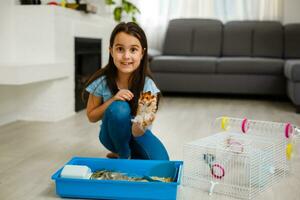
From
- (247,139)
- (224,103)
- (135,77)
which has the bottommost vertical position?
(224,103)

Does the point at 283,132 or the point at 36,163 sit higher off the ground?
the point at 283,132

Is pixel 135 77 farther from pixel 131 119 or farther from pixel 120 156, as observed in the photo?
pixel 120 156

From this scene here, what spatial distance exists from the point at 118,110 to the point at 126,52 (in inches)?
8.8

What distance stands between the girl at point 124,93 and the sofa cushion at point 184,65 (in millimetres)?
2326

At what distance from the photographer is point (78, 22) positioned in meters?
2.98

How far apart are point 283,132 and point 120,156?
667mm

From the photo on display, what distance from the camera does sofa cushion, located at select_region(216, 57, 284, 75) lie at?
3788 millimetres

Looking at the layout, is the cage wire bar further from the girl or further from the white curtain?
the white curtain

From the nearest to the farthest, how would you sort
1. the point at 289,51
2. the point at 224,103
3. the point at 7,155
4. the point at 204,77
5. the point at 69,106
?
the point at 7,155 < the point at 69,106 < the point at 224,103 < the point at 204,77 < the point at 289,51

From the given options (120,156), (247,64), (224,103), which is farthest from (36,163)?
(247,64)

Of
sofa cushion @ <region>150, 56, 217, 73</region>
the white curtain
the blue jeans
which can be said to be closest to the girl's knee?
the blue jeans

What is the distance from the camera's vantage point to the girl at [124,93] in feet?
4.98

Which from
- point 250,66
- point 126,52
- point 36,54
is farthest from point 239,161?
point 250,66

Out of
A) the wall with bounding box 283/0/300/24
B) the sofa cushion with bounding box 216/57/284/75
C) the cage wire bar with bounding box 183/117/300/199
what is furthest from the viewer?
the wall with bounding box 283/0/300/24
